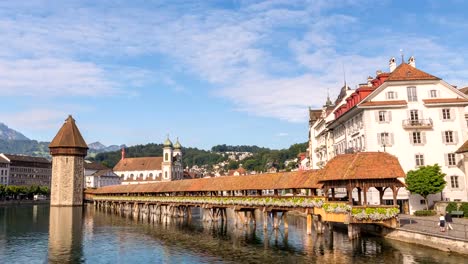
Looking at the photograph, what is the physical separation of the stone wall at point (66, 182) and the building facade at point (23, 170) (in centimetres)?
5587

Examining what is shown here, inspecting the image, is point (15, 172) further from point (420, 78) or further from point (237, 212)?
point (420, 78)

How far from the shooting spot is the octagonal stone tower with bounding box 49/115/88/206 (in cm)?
9888

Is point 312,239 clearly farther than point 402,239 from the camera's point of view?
Yes

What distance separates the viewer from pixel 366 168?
2966cm

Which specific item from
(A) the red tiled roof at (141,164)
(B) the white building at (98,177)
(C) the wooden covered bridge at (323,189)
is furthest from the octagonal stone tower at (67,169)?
(A) the red tiled roof at (141,164)

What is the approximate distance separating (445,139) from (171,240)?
94.7 ft

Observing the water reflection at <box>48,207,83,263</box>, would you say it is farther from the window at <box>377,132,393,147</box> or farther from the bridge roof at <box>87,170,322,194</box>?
the window at <box>377,132,393,147</box>

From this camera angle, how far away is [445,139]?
43094 millimetres

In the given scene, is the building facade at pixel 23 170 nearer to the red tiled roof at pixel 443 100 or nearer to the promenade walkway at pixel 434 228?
the red tiled roof at pixel 443 100

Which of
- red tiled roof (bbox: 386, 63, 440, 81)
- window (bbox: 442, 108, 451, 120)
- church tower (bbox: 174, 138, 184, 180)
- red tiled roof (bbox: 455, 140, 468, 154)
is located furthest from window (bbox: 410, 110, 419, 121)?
church tower (bbox: 174, 138, 184, 180)

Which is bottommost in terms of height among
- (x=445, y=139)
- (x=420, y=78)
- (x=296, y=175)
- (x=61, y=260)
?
(x=61, y=260)

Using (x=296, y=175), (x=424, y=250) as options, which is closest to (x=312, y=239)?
(x=296, y=175)

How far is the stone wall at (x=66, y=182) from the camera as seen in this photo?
9862cm

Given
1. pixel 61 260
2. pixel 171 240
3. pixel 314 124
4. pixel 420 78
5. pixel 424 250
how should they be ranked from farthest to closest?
pixel 314 124
pixel 420 78
pixel 171 240
pixel 61 260
pixel 424 250
